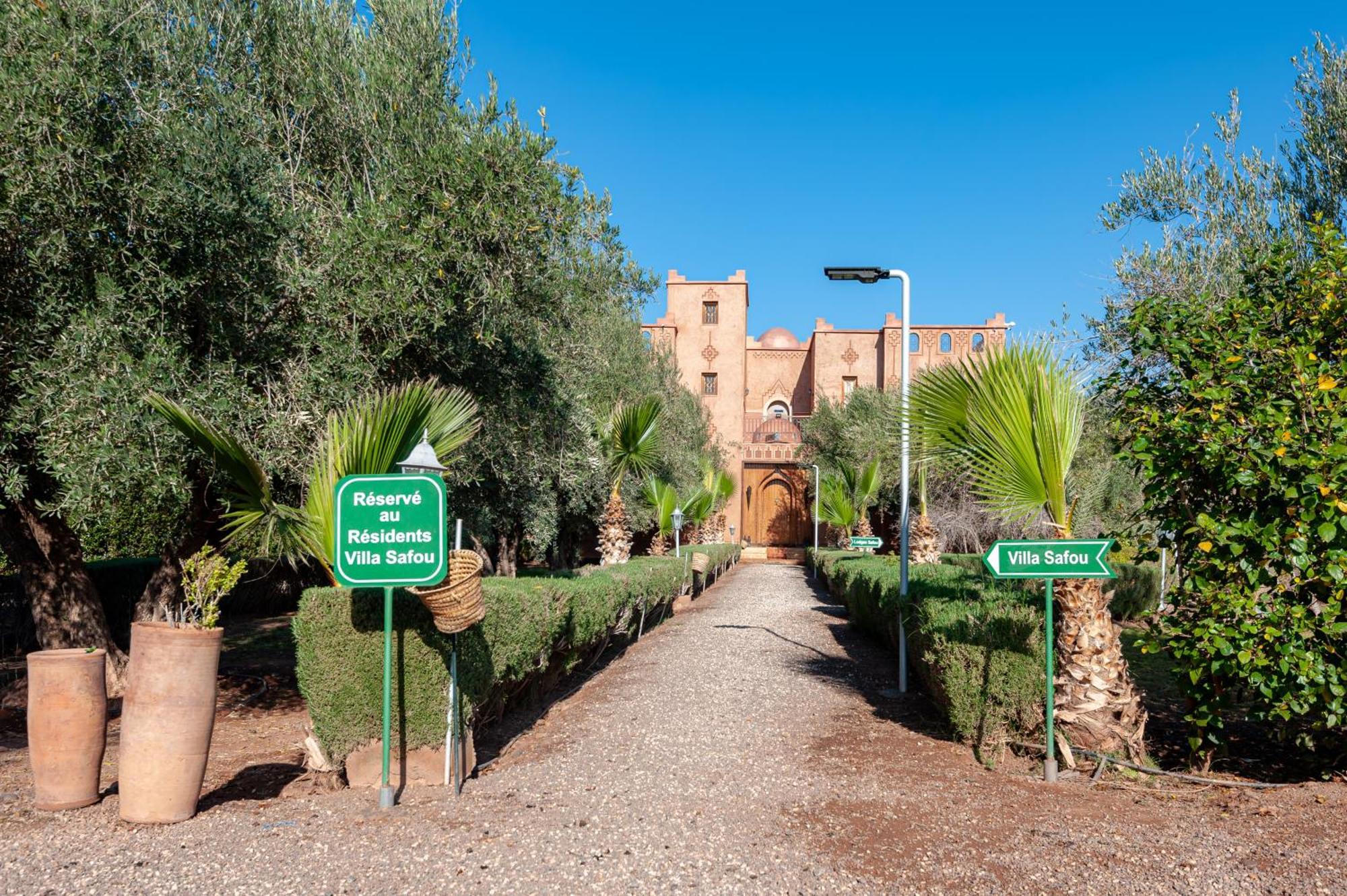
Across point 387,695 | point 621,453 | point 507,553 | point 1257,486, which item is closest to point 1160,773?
point 1257,486

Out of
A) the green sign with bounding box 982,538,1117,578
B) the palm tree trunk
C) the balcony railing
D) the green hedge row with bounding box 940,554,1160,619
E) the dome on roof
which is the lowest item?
the green hedge row with bounding box 940,554,1160,619

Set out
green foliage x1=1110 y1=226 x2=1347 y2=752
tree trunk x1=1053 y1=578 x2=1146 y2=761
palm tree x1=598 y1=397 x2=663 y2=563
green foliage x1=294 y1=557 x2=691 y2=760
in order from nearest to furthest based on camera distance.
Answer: green foliage x1=1110 y1=226 x2=1347 y2=752 → green foliage x1=294 y1=557 x2=691 y2=760 → tree trunk x1=1053 y1=578 x2=1146 y2=761 → palm tree x1=598 y1=397 x2=663 y2=563

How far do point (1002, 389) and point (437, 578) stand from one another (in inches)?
159

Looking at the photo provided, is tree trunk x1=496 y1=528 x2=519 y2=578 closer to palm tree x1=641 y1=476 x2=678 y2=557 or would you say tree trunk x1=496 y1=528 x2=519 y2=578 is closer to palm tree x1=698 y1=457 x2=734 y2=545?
palm tree x1=641 y1=476 x2=678 y2=557

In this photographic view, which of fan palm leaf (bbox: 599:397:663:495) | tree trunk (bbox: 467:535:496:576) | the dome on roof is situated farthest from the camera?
the dome on roof

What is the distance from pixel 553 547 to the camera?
17891 mm

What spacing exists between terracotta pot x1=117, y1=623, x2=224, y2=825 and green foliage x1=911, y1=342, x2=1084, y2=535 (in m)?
5.11

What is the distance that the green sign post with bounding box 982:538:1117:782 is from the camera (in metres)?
5.05

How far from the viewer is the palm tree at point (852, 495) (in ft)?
74.0

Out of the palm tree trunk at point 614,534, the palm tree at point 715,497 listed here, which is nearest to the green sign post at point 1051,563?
the palm tree trunk at point 614,534

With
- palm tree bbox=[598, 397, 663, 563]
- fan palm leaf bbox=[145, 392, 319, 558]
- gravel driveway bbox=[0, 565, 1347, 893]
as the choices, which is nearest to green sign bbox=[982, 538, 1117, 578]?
gravel driveway bbox=[0, 565, 1347, 893]

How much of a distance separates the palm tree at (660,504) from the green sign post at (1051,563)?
13486 mm

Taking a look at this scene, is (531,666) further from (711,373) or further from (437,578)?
(711,373)

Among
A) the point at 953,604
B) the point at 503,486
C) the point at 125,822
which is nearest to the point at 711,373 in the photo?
the point at 503,486
